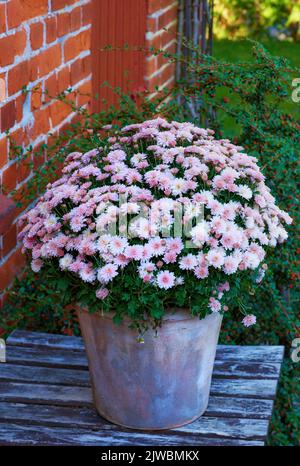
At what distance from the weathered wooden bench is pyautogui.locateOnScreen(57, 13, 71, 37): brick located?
1207mm

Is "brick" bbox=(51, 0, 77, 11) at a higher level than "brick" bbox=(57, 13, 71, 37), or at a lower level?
higher

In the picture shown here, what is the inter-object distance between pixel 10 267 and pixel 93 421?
0.77m

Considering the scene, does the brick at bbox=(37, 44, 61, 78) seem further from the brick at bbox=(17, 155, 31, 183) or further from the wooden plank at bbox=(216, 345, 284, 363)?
the wooden plank at bbox=(216, 345, 284, 363)

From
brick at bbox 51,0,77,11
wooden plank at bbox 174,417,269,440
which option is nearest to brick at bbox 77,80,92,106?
brick at bbox 51,0,77,11

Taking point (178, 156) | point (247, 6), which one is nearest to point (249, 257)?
point (178, 156)

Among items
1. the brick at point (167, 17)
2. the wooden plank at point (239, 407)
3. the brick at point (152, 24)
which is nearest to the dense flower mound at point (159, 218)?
the wooden plank at point (239, 407)

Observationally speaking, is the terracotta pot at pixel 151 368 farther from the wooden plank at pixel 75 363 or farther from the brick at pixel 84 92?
the brick at pixel 84 92

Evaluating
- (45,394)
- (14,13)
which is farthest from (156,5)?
(45,394)

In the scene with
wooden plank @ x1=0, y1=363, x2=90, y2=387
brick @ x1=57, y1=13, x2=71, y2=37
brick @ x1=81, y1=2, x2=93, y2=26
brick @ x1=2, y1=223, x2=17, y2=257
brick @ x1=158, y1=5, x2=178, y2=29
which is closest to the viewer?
wooden plank @ x1=0, y1=363, x2=90, y2=387

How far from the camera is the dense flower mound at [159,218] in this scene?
2.28 meters

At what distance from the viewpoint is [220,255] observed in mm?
2277

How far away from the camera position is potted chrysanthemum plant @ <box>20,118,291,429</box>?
2281 millimetres

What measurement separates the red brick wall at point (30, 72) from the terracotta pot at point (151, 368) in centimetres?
50
